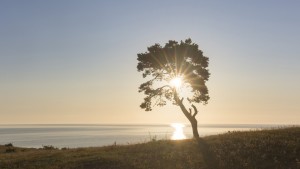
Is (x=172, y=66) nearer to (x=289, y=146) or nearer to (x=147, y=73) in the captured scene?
(x=147, y=73)

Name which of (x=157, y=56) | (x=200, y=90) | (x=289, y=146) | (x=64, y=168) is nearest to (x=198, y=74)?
(x=200, y=90)

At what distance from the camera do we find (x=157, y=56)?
42.8m

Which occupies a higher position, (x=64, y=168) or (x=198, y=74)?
(x=198, y=74)

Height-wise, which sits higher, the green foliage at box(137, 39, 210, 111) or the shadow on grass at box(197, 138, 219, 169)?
the green foliage at box(137, 39, 210, 111)

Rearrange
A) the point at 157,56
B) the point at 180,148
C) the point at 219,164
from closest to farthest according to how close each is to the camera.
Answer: the point at 219,164, the point at 180,148, the point at 157,56

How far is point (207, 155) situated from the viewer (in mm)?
31625

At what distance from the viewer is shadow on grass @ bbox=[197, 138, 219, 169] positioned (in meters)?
28.9

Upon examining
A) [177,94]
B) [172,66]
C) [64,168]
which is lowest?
[64,168]

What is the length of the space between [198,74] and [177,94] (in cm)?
294

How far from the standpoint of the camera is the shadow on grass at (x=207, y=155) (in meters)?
28.9

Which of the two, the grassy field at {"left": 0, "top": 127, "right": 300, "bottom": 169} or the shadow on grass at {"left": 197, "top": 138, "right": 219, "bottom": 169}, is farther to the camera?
the grassy field at {"left": 0, "top": 127, "right": 300, "bottom": 169}

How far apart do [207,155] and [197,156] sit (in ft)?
2.44

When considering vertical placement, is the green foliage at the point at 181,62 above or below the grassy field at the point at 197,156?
above

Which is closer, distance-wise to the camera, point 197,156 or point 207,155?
point 207,155
